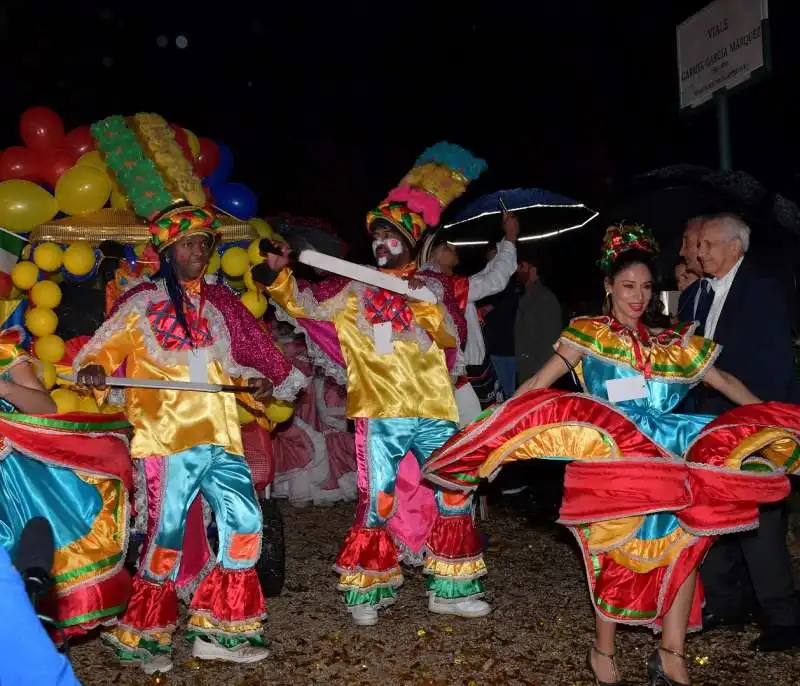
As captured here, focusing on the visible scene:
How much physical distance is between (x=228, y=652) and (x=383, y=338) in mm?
1768

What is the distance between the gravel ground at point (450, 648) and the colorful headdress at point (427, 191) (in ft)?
6.84

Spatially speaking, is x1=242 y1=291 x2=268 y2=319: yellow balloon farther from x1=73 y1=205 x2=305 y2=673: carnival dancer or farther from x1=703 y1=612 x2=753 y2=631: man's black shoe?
x1=703 y1=612 x2=753 y2=631: man's black shoe

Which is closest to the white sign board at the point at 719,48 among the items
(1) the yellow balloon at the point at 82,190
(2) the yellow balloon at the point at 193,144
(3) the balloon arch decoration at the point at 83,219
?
(3) the balloon arch decoration at the point at 83,219

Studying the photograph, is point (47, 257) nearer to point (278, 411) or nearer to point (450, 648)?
point (278, 411)

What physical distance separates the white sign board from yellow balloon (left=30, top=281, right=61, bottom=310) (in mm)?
3784

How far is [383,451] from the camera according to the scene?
5.12 m

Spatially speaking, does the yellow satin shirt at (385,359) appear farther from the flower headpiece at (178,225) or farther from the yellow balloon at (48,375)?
the yellow balloon at (48,375)

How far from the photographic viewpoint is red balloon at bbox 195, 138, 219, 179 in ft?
21.2

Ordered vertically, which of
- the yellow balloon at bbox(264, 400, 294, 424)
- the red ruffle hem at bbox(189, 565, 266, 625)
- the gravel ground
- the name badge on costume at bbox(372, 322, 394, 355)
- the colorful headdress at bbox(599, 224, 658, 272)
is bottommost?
the gravel ground

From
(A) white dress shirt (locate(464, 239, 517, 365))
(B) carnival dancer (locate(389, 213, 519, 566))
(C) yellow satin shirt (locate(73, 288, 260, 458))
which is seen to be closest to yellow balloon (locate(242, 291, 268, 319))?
(B) carnival dancer (locate(389, 213, 519, 566))

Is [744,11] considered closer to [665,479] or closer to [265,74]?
[665,479]

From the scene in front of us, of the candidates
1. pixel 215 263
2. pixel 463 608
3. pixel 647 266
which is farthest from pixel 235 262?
pixel 647 266

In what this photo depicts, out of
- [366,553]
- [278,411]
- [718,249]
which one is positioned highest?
[718,249]

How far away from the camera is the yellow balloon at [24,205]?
561cm
